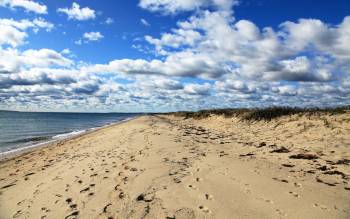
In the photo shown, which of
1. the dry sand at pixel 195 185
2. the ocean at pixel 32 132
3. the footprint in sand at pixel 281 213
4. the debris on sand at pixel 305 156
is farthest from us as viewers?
the ocean at pixel 32 132

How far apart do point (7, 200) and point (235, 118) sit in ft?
75.1

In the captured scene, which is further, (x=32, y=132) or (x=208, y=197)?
(x=32, y=132)

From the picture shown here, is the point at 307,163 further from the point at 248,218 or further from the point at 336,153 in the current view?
the point at 248,218

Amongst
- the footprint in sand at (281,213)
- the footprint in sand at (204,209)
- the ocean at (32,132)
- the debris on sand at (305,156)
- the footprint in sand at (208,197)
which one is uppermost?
the debris on sand at (305,156)

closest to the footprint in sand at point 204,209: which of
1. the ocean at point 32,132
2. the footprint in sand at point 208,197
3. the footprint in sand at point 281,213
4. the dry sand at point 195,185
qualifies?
the dry sand at point 195,185

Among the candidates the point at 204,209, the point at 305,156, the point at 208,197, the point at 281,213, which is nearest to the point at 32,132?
the point at 305,156

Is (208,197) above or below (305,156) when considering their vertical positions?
below

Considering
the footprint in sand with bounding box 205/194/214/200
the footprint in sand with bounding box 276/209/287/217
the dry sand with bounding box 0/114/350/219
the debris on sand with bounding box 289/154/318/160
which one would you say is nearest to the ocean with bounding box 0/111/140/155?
the dry sand with bounding box 0/114/350/219

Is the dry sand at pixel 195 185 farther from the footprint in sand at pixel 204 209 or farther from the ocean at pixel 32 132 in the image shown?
the ocean at pixel 32 132

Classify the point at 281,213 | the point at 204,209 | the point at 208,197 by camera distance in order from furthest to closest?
the point at 208,197 → the point at 204,209 → the point at 281,213

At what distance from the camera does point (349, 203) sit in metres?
5.51

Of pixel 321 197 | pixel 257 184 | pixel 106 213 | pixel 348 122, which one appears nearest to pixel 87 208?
pixel 106 213

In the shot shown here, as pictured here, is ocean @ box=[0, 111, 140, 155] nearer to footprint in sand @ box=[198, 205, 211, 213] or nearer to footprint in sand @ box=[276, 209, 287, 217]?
footprint in sand @ box=[198, 205, 211, 213]

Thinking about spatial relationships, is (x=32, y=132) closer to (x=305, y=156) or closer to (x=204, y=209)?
(x=305, y=156)
